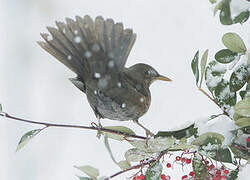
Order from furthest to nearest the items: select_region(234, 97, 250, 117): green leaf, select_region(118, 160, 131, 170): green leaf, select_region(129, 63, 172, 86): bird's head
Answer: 1. select_region(129, 63, 172, 86): bird's head
2. select_region(118, 160, 131, 170): green leaf
3. select_region(234, 97, 250, 117): green leaf

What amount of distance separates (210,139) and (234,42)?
0.14m

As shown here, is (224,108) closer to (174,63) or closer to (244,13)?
(244,13)

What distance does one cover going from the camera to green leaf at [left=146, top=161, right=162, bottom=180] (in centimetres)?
44

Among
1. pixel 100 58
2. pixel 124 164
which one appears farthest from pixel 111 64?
pixel 124 164

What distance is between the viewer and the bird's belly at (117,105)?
0.55 m

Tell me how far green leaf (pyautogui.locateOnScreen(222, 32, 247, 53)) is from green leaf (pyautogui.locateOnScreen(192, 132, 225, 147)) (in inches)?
4.9

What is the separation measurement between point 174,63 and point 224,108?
4.24 ft

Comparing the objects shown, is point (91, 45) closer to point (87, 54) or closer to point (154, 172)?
point (87, 54)

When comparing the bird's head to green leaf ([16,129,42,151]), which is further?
the bird's head

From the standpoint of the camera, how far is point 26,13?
93.4 inches

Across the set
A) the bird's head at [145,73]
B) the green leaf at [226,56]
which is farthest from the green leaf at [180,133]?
the bird's head at [145,73]

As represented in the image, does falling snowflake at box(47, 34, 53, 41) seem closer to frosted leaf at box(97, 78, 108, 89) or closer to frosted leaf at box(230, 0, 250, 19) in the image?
frosted leaf at box(97, 78, 108, 89)

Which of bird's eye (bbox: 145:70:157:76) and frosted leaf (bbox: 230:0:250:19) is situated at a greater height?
frosted leaf (bbox: 230:0:250:19)

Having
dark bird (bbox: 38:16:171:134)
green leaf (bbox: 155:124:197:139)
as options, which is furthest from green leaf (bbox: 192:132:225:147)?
dark bird (bbox: 38:16:171:134)
